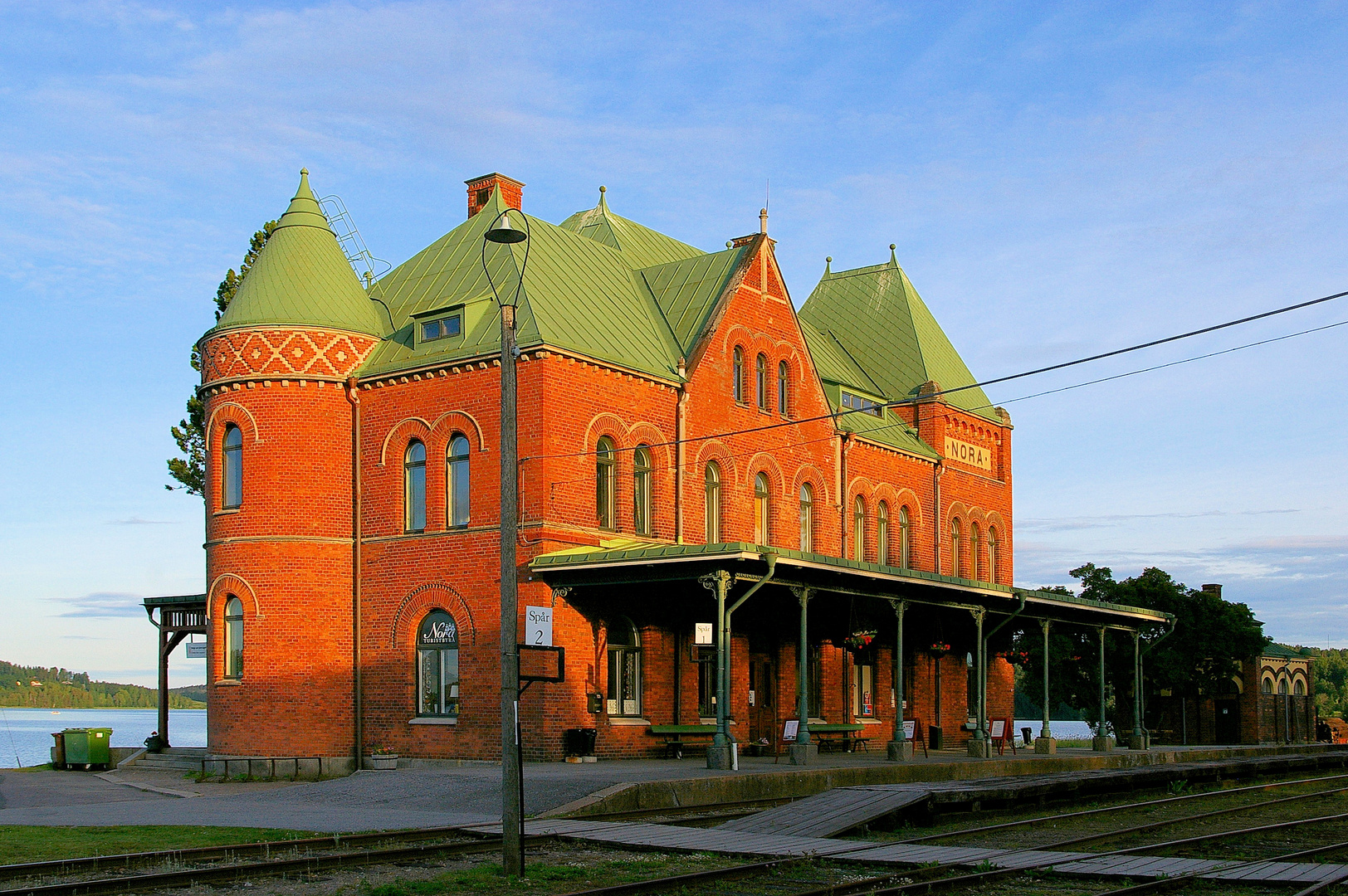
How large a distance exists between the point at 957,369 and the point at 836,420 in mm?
10292

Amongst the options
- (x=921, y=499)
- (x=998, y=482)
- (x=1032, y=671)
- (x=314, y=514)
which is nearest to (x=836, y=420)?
(x=921, y=499)

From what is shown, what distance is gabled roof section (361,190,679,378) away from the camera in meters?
28.1

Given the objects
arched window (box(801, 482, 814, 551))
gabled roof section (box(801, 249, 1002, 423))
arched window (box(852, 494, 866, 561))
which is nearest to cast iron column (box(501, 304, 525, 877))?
arched window (box(801, 482, 814, 551))

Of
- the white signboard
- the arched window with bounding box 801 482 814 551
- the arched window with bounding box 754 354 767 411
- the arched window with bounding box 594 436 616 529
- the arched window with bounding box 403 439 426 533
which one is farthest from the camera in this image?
the arched window with bounding box 801 482 814 551

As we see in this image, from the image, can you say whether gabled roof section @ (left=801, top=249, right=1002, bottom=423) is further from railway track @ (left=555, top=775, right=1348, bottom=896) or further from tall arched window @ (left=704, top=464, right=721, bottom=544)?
railway track @ (left=555, top=775, right=1348, bottom=896)

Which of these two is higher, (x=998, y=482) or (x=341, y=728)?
(x=998, y=482)

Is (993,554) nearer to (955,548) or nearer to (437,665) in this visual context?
(955,548)

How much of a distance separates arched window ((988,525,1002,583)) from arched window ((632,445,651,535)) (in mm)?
16903

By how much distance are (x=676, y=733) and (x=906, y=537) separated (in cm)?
1290

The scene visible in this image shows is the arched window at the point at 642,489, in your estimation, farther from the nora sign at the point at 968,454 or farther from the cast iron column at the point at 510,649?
the cast iron column at the point at 510,649

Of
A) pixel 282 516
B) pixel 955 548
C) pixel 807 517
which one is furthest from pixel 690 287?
pixel 955 548

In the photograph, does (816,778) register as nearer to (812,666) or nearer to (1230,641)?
(812,666)

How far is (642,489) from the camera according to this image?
29.4 metres

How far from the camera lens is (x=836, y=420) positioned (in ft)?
117
